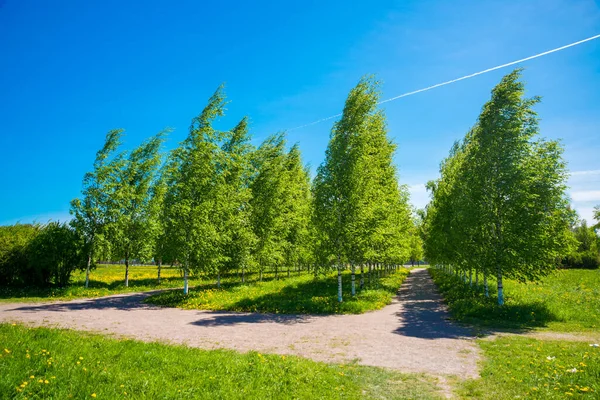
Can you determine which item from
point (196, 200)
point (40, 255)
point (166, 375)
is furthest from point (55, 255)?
point (166, 375)

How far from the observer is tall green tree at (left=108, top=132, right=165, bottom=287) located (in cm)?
3378

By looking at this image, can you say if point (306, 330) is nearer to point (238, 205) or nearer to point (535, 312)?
point (535, 312)

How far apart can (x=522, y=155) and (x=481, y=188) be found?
3.14 meters

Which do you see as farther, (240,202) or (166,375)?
(240,202)

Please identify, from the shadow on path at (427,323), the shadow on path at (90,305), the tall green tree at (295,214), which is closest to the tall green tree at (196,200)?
the shadow on path at (90,305)

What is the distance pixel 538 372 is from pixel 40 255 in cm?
4011

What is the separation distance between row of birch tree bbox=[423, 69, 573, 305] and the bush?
3710 centimetres

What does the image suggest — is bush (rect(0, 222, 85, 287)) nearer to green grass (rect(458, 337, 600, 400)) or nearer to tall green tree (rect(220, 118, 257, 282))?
tall green tree (rect(220, 118, 257, 282))


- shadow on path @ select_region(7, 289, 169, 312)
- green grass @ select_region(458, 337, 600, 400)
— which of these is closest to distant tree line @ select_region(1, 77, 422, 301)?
shadow on path @ select_region(7, 289, 169, 312)

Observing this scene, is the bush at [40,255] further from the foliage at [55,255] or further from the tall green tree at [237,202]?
the tall green tree at [237,202]

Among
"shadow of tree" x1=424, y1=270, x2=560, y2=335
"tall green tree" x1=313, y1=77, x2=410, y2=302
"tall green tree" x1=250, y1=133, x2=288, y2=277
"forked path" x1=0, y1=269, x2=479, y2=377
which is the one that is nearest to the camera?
Result: "forked path" x1=0, y1=269, x2=479, y2=377

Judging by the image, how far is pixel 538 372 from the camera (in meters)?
9.26

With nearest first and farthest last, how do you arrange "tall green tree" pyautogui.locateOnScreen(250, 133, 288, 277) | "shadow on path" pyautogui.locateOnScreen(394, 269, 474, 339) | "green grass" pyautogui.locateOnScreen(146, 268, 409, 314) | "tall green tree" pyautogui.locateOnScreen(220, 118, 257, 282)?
1. "shadow on path" pyautogui.locateOnScreen(394, 269, 474, 339)
2. "green grass" pyautogui.locateOnScreen(146, 268, 409, 314)
3. "tall green tree" pyautogui.locateOnScreen(220, 118, 257, 282)
4. "tall green tree" pyautogui.locateOnScreen(250, 133, 288, 277)

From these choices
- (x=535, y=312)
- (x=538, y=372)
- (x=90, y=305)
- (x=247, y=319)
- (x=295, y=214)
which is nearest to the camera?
(x=538, y=372)
